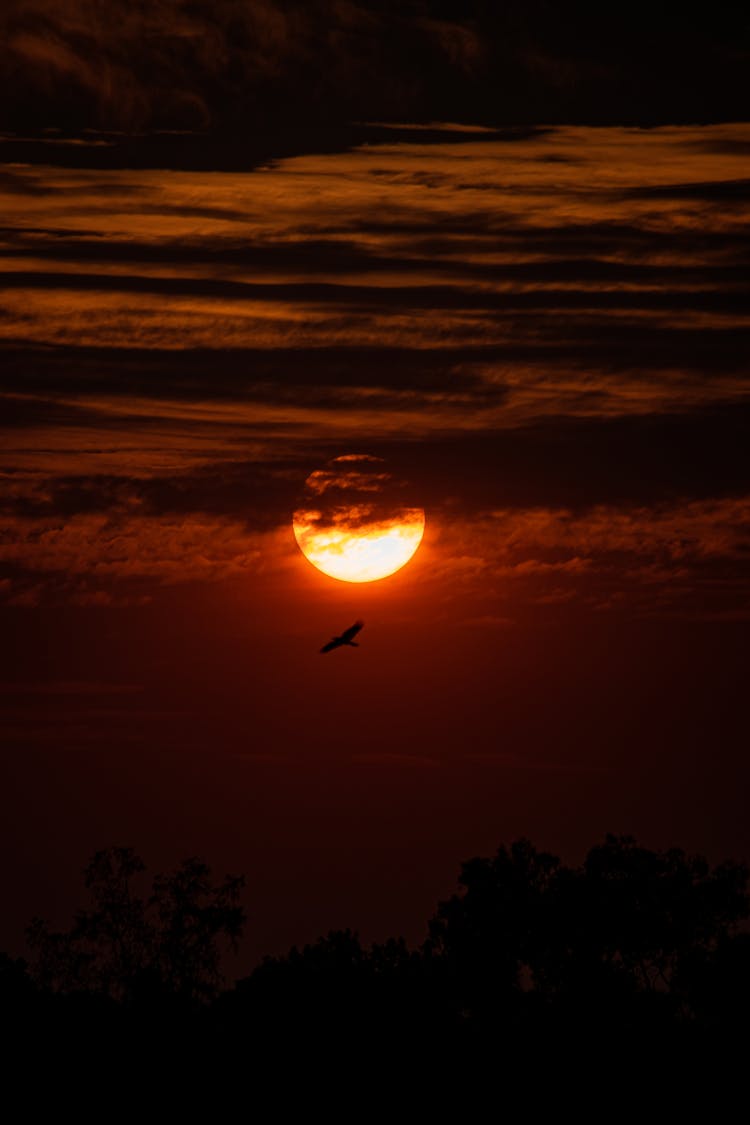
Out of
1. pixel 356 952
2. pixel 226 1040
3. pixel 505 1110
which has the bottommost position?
pixel 505 1110

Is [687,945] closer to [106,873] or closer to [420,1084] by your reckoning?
[106,873]

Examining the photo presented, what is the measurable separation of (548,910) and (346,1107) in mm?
38058

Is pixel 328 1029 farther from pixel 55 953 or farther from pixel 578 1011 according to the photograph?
pixel 55 953

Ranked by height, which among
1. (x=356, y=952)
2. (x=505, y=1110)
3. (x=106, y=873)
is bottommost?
(x=505, y=1110)

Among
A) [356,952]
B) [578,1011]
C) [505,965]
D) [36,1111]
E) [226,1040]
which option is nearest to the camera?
[36,1111]

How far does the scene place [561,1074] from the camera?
64250 mm

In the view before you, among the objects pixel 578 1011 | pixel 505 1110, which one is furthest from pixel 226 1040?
pixel 578 1011

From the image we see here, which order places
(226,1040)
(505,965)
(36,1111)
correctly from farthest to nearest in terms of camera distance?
(505,965), (226,1040), (36,1111)

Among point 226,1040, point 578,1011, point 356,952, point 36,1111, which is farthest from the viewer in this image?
point 356,952

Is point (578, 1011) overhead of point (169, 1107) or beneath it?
overhead

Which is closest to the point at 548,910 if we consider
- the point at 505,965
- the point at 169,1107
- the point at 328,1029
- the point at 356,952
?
the point at 505,965

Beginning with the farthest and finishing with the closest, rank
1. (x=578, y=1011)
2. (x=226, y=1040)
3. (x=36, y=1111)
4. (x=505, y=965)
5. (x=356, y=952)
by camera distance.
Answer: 1. (x=505, y=965)
2. (x=356, y=952)
3. (x=578, y=1011)
4. (x=226, y=1040)
5. (x=36, y=1111)

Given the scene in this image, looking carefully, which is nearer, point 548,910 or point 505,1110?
point 505,1110

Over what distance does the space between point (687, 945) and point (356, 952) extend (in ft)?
60.2
